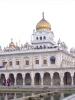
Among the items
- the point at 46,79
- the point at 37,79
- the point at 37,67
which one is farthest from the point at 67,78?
the point at 37,67

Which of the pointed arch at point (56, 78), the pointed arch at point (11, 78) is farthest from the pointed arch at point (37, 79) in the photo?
the pointed arch at point (11, 78)

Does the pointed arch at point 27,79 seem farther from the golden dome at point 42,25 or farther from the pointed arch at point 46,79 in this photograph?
the golden dome at point 42,25

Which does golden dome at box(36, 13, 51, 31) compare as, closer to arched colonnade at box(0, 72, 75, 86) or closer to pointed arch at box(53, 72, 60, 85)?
arched colonnade at box(0, 72, 75, 86)

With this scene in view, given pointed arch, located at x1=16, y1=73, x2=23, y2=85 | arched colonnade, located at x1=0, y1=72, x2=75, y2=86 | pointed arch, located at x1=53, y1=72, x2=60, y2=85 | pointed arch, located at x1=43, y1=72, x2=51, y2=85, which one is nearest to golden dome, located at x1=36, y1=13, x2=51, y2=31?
arched colonnade, located at x1=0, y1=72, x2=75, y2=86

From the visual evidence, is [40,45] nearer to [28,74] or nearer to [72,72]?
[28,74]

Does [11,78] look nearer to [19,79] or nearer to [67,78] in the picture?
[19,79]

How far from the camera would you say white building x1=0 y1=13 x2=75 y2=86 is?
170 feet

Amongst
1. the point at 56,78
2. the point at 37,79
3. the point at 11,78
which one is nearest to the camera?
the point at 56,78

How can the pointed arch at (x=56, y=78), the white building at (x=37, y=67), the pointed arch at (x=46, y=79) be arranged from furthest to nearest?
the pointed arch at (x=46, y=79)
the pointed arch at (x=56, y=78)
the white building at (x=37, y=67)

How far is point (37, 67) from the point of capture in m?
53.3

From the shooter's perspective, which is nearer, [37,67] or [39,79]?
[37,67]

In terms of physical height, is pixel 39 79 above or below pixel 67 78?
below

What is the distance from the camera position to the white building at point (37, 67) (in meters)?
51.7

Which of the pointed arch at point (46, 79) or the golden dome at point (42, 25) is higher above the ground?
the golden dome at point (42, 25)
